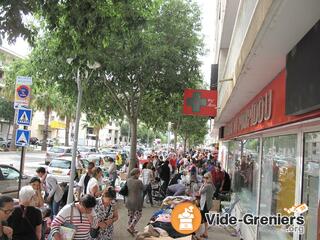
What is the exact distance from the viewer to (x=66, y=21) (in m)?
8.36

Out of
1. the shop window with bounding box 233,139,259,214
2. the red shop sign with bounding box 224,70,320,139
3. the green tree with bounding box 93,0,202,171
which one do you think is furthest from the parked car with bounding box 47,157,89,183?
the red shop sign with bounding box 224,70,320,139

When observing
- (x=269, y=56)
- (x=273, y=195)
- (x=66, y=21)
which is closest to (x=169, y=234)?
(x=273, y=195)

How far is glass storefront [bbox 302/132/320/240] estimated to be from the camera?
534 centimetres

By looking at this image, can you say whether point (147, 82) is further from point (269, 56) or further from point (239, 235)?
point (269, 56)

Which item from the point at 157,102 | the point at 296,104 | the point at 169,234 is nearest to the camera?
the point at 296,104

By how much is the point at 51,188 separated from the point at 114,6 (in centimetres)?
444

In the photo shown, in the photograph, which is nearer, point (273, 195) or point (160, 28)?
point (273, 195)

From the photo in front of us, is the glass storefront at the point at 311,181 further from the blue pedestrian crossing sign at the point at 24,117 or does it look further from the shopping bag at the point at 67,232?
the blue pedestrian crossing sign at the point at 24,117

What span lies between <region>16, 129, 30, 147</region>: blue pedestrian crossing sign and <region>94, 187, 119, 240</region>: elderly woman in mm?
4451

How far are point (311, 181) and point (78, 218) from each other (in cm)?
302

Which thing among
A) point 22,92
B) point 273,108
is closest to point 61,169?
point 22,92

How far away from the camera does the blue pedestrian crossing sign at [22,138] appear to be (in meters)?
11.3

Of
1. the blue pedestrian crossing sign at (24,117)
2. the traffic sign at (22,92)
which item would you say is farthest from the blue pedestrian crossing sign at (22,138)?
the traffic sign at (22,92)

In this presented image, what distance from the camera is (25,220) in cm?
601
